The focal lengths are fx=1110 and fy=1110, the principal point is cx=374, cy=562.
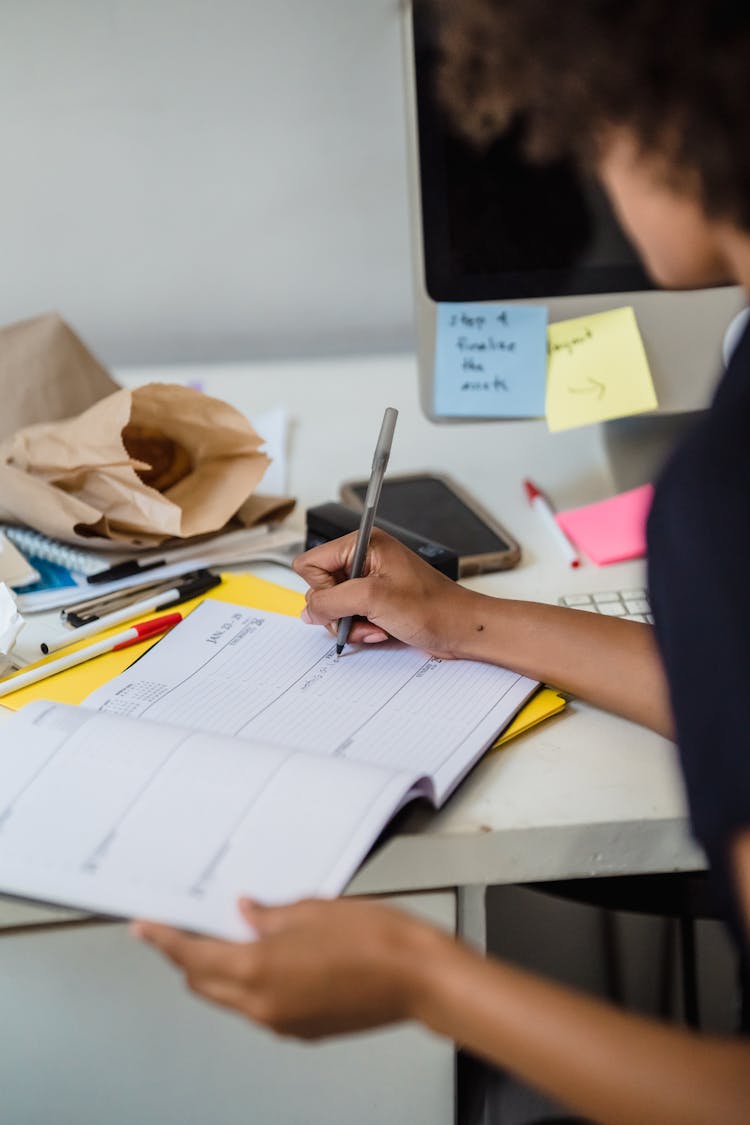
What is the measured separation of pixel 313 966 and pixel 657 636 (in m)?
0.21

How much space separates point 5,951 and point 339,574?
0.32 metres

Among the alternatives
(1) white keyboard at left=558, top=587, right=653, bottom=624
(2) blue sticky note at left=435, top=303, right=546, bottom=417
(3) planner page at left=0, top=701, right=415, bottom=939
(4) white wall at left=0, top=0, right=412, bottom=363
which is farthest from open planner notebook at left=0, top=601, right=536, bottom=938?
(4) white wall at left=0, top=0, right=412, bottom=363

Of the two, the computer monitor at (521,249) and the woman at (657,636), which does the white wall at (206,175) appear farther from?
the woman at (657,636)

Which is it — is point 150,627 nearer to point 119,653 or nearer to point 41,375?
point 119,653

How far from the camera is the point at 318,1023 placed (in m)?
0.49

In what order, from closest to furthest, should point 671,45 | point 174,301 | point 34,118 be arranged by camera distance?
point 671,45 → point 34,118 → point 174,301

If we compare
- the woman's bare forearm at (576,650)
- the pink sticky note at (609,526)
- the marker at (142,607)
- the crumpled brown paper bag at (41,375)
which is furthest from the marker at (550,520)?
the crumpled brown paper bag at (41,375)

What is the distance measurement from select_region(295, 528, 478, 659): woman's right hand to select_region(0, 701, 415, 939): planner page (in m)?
0.16

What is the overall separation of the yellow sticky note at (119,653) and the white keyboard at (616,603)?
0.67 ft

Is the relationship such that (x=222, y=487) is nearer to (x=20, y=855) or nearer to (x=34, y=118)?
(x=20, y=855)

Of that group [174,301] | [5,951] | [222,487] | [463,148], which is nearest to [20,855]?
[5,951]

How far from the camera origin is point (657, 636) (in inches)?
19.5

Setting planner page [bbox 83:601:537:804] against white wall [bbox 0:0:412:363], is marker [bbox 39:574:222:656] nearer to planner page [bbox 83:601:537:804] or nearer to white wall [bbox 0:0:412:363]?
Result: planner page [bbox 83:601:537:804]

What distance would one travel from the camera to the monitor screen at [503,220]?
87cm
